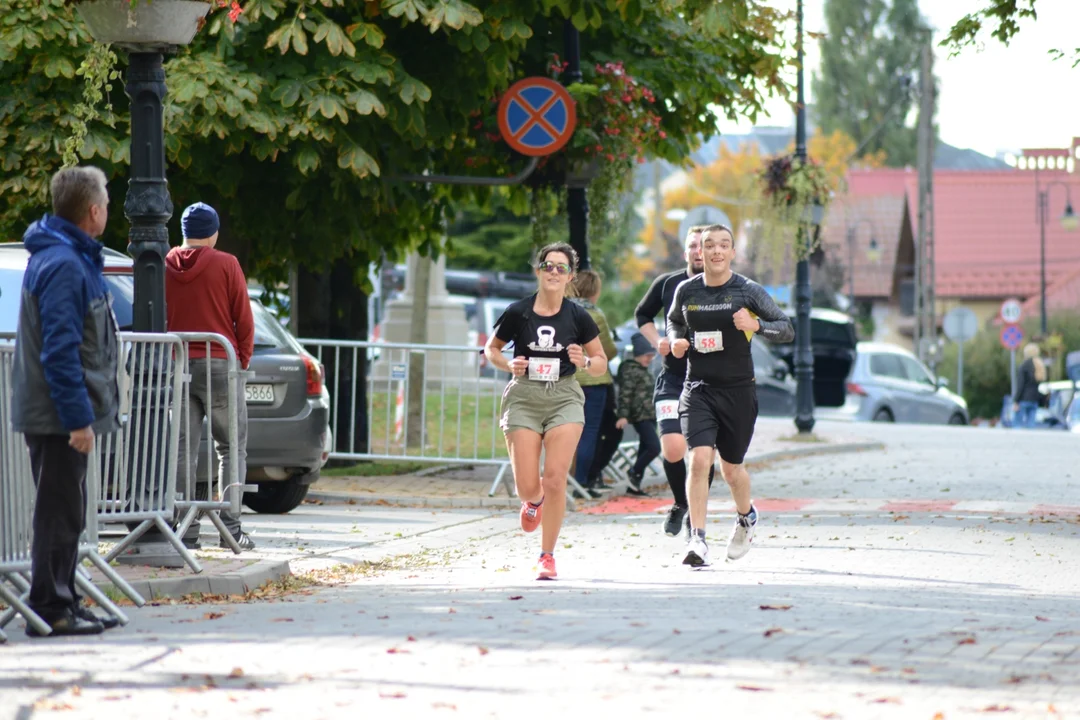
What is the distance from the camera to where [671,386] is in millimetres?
12047

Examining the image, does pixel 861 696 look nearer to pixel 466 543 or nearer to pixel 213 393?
pixel 213 393

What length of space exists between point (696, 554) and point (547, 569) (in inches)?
38.9

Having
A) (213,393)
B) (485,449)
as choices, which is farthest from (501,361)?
Result: (485,449)

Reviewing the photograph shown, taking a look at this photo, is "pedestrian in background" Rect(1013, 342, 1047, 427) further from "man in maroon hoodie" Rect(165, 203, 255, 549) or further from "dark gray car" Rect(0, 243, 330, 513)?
"man in maroon hoodie" Rect(165, 203, 255, 549)

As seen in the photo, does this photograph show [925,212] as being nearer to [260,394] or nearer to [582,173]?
[582,173]

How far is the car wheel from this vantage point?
1423 cm

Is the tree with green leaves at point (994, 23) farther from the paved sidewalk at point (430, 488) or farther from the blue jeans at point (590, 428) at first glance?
the paved sidewalk at point (430, 488)

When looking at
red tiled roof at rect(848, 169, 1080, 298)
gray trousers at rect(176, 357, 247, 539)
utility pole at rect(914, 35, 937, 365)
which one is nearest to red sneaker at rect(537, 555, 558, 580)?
gray trousers at rect(176, 357, 247, 539)

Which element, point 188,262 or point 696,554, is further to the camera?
point 188,262

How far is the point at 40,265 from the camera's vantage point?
25.1 ft

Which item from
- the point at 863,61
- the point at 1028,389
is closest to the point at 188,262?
the point at 1028,389

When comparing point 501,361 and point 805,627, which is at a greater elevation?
point 501,361

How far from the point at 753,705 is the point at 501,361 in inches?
175

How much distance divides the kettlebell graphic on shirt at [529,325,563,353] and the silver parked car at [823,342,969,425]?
28.1 meters
